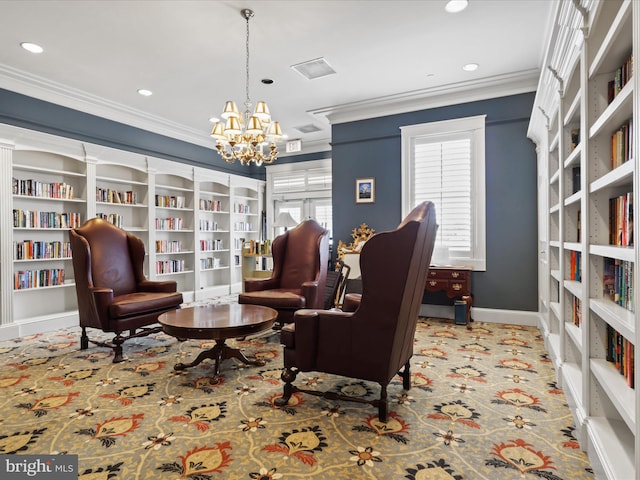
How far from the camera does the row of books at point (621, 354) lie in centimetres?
158

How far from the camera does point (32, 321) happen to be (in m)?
4.39

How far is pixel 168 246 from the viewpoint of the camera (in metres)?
6.39

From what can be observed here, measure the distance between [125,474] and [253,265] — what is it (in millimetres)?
5018

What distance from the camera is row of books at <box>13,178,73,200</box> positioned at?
14.5 ft

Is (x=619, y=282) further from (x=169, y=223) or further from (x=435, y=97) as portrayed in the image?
(x=169, y=223)

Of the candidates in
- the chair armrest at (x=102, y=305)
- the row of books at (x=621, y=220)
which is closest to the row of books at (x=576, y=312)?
the row of books at (x=621, y=220)

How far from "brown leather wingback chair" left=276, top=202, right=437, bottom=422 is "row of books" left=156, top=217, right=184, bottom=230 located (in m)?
4.63

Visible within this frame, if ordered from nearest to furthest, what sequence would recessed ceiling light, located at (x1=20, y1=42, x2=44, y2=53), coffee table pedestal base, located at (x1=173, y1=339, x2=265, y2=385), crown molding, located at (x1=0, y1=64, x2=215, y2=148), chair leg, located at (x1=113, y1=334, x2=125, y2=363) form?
coffee table pedestal base, located at (x1=173, y1=339, x2=265, y2=385)
chair leg, located at (x1=113, y1=334, x2=125, y2=363)
recessed ceiling light, located at (x1=20, y1=42, x2=44, y2=53)
crown molding, located at (x1=0, y1=64, x2=215, y2=148)

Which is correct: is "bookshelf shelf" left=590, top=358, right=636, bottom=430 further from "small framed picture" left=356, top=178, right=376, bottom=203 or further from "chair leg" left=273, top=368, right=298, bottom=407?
"small framed picture" left=356, top=178, right=376, bottom=203

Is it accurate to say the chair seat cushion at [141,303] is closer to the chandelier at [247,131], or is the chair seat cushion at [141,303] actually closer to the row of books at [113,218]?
the chandelier at [247,131]

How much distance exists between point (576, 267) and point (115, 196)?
574cm

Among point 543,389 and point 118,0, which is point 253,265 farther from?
point 543,389

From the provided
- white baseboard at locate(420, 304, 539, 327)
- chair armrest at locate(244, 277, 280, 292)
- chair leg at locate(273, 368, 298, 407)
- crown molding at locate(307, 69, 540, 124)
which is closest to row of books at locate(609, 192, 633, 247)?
chair leg at locate(273, 368, 298, 407)

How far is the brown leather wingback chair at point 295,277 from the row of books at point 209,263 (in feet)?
10.4
